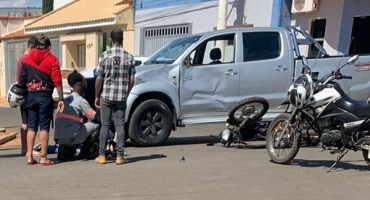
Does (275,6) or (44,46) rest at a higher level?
(275,6)

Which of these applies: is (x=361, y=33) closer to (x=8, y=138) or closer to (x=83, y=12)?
(x=8, y=138)

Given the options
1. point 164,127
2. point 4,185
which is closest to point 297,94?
point 164,127

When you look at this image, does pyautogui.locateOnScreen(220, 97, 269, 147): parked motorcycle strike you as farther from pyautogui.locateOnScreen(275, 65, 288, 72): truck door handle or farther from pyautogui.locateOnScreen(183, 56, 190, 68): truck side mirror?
pyautogui.locateOnScreen(183, 56, 190, 68): truck side mirror

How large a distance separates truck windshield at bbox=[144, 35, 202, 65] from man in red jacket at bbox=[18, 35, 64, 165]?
2.54 m

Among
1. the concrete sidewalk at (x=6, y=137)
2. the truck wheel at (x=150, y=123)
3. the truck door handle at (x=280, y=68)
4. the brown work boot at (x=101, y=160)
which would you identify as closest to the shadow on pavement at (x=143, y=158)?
the brown work boot at (x=101, y=160)

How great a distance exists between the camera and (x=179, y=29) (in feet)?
59.7

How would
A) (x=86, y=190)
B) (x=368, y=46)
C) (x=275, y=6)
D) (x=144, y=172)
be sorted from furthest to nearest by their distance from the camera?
(x=275, y=6)
(x=368, y=46)
(x=144, y=172)
(x=86, y=190)

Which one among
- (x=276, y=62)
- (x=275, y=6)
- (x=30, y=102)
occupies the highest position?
(x=275, y=6)

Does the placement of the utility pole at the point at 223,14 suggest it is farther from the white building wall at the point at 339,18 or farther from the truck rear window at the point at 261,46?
the truck rear window at the point at 261,46

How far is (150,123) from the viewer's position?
26.3 feet

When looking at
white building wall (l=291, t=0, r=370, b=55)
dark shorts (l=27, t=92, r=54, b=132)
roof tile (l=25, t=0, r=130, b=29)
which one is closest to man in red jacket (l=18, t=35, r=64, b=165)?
dark shorts (l=27, t=92, r=54, b=132)

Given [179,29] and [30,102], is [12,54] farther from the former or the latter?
[30,102]

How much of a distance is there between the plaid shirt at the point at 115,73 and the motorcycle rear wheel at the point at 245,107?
7.27 feet

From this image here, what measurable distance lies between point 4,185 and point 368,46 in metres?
10.7
